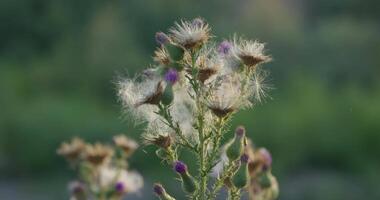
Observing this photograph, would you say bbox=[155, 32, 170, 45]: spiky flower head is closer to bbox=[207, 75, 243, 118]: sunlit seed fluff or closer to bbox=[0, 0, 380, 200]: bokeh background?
Result: bbox=[207, 75, 243, 118]: sunlit seed fluff

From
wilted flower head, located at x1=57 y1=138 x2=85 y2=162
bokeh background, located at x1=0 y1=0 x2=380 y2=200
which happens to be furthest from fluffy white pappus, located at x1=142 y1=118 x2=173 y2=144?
bokeh background, located at x1=0 y1=0 x2=380 y2=200

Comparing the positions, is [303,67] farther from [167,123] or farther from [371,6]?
[167,123]

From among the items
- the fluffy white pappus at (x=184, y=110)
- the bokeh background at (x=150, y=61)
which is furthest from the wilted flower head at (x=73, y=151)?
the bokeh background at (x=150, y=61)

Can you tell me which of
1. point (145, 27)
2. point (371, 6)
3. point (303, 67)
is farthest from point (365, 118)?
point (371, 6)

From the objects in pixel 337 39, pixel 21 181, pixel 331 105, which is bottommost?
pixel 21 181

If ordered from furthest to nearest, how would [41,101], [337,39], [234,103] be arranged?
[337,39], [41,101], [234,103]

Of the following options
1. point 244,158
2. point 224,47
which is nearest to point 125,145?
point 244,158

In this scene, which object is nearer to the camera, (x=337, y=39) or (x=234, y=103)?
(x=234, y=103)
